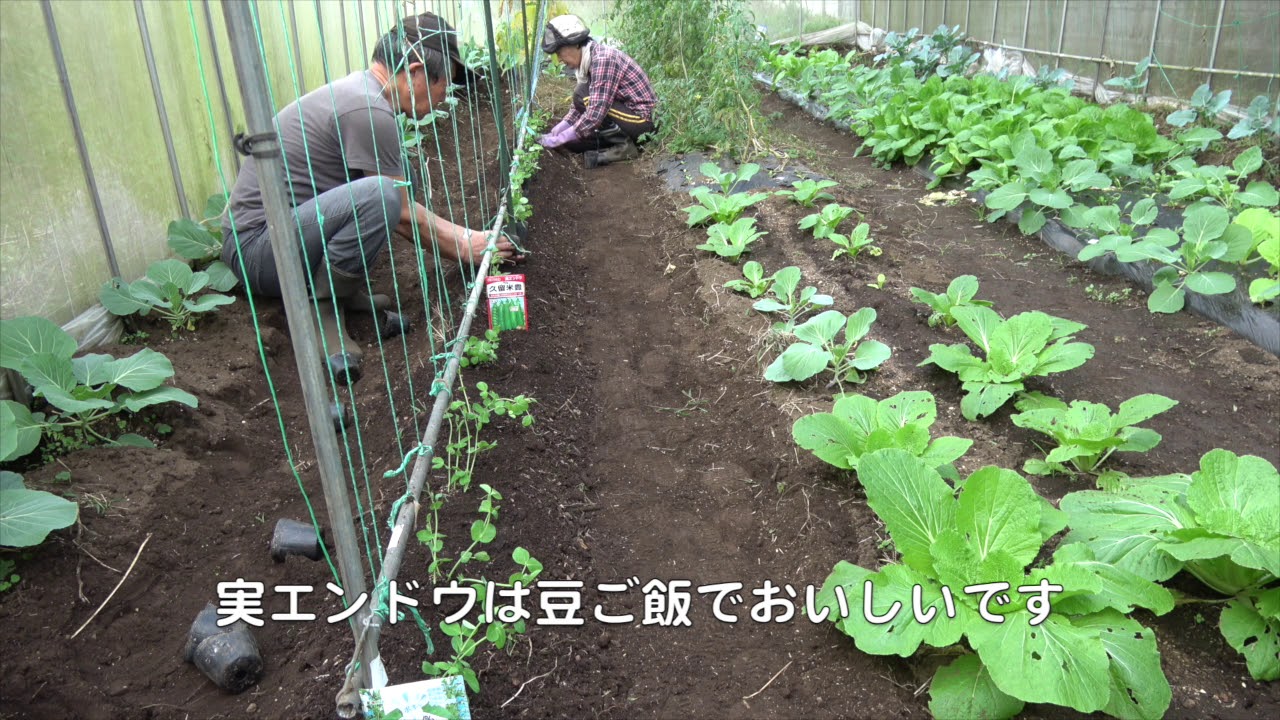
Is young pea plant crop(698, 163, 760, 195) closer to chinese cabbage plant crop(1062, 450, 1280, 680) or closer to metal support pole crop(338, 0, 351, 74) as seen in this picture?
metal support pole crop(338, 0, 351, 74)

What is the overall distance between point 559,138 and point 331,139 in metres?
3.58

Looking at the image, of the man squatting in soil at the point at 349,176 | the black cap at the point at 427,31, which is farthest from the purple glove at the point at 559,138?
the man squatting in soil at the point at 349,176

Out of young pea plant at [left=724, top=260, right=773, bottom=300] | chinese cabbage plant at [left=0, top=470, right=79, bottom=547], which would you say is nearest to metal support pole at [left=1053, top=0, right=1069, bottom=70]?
young pea plant at [left=724, top=260, right=773, bottom=300]

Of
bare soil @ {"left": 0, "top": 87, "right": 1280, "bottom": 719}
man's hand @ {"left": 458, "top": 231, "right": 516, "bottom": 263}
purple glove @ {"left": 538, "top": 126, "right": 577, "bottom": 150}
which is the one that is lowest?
bare soil @ {"left": 0, "top": 87, "right": 1280, "bottom": 719}

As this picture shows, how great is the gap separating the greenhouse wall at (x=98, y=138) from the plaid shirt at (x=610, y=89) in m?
3.02

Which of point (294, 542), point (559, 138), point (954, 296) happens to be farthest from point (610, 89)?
point (294, 542)

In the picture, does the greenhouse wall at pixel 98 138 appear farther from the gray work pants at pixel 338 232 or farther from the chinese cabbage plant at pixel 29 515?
the chinese cabbage plant at pixel 29 515

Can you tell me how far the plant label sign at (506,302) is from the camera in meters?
3.22

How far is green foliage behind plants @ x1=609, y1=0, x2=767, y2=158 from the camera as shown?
619 cm

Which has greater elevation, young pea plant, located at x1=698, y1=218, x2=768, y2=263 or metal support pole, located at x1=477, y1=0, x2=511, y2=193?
metal support pole, located at x1=477, y1=0, x2=511, y2=193

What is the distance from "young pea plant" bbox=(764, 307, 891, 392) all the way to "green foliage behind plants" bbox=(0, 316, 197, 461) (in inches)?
73.7

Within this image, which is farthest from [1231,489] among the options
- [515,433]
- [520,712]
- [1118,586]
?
[515,433]

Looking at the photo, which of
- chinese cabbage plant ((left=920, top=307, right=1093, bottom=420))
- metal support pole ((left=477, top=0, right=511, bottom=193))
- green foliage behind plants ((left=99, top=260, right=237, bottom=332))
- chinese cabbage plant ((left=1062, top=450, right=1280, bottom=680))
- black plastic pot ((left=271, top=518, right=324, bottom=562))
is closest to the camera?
chinese cabbage plant ((left=1062, top=450, right=1280, bottom=680))

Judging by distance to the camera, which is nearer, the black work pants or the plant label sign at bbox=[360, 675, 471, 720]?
the plant label sign at bbox=[360, 675, 471, 720]
